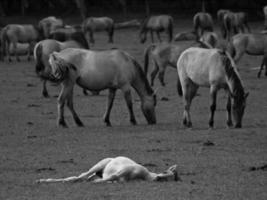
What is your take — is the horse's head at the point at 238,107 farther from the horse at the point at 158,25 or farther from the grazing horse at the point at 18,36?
the horse at the point at 158,25

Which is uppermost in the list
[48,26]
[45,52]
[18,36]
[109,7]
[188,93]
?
[188,93]

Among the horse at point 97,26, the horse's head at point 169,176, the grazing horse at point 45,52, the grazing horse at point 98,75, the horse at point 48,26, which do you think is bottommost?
the horse at point 97,26

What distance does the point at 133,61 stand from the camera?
51.3ft

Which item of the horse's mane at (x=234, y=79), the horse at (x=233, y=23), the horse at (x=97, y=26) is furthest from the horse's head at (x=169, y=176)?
the horse at (x=233, y=23)

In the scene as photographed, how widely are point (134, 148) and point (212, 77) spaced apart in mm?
2934

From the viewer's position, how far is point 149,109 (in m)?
15.8

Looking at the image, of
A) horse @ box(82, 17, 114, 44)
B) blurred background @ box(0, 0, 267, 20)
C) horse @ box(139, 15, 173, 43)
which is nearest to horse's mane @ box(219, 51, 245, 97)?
horse @ box(139, 15, 173, 43)

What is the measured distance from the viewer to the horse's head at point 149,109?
15750 millimetres

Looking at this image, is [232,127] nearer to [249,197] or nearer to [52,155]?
[52,155]

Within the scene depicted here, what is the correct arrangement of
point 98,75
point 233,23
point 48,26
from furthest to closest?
point 233,23 → point 48,26 → point 98,75

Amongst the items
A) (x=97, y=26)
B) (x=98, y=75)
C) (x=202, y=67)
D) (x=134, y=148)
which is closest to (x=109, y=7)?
(x=97, y=26)

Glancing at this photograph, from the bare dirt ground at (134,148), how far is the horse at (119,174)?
0.10m

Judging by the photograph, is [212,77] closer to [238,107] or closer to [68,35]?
[238,107]

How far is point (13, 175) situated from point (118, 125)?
574 centimetres
